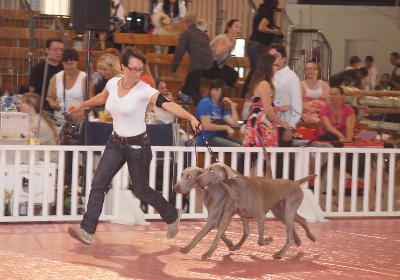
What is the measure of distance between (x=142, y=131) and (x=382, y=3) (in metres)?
16.4

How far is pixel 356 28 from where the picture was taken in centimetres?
2384

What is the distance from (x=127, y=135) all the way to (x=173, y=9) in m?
7.47

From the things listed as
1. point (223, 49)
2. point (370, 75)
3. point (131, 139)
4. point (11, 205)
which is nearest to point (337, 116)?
point (223, 49)

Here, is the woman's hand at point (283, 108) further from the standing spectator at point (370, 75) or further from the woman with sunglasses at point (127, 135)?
the standing spectator at point (370, 75)

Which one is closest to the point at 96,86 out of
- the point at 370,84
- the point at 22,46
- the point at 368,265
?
the point at 368,265

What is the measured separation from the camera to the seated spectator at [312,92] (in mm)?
12875

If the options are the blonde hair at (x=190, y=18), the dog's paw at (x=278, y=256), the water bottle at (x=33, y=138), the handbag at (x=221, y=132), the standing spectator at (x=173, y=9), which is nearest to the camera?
the dog's paw at (x=278, y=256)

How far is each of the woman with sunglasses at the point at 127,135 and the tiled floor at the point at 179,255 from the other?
1.28ft

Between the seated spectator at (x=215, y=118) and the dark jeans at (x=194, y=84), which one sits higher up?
the dark jeans at (x=194, y=84)

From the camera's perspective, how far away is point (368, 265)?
8.53 meters

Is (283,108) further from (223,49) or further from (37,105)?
(223,49)

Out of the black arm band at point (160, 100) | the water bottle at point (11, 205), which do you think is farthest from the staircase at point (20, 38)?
the black arm band at point (160, 100)

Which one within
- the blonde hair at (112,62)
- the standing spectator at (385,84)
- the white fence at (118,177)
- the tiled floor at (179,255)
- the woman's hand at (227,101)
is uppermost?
the blonde hair at (112,62)

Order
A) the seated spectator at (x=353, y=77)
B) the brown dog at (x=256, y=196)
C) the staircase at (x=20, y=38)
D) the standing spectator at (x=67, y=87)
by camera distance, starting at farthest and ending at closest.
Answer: the seated spectator at (x=353, y=77)
the staircase at (x=20, y=38)
the standing spectator at (x=67, y=87)
the brown dog at (x=256, y=196)
